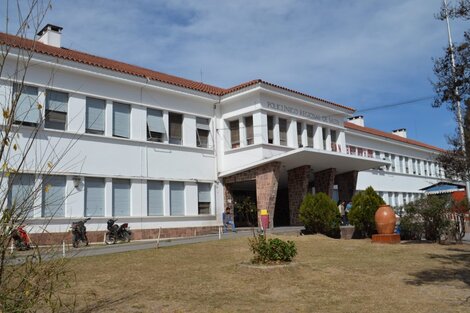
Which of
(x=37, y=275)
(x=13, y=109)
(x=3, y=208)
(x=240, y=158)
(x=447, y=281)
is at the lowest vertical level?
A: (x=447, y=281)

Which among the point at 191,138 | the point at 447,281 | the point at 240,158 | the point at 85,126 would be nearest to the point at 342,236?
the point at 240,158

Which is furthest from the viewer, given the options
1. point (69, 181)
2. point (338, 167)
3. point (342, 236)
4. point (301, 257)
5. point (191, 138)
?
point (338, 167)

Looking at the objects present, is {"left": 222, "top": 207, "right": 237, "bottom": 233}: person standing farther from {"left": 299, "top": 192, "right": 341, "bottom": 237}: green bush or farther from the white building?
{"left": 299, "top": 192, "right": 341, "bottom": 237}: green bush

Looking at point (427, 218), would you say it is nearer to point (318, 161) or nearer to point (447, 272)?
point (447, 272)

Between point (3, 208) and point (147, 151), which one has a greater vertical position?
point (147, 151)

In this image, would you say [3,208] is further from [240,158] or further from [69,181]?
[240,158]

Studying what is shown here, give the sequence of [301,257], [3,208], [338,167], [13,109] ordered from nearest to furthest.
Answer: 1. [13,109]
2. [3,208]
3. [301,257]
4. [338,167]

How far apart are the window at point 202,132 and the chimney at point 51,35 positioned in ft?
29.1

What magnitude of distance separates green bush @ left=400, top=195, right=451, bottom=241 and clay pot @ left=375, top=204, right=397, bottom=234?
1140 mm

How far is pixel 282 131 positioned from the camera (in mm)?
27828

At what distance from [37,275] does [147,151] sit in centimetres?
1878

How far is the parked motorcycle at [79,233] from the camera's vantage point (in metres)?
18.3

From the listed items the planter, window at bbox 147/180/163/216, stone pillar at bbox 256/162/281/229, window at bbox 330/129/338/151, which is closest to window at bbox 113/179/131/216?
window at bbox 147/180/163/216

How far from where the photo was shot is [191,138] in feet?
85.3
